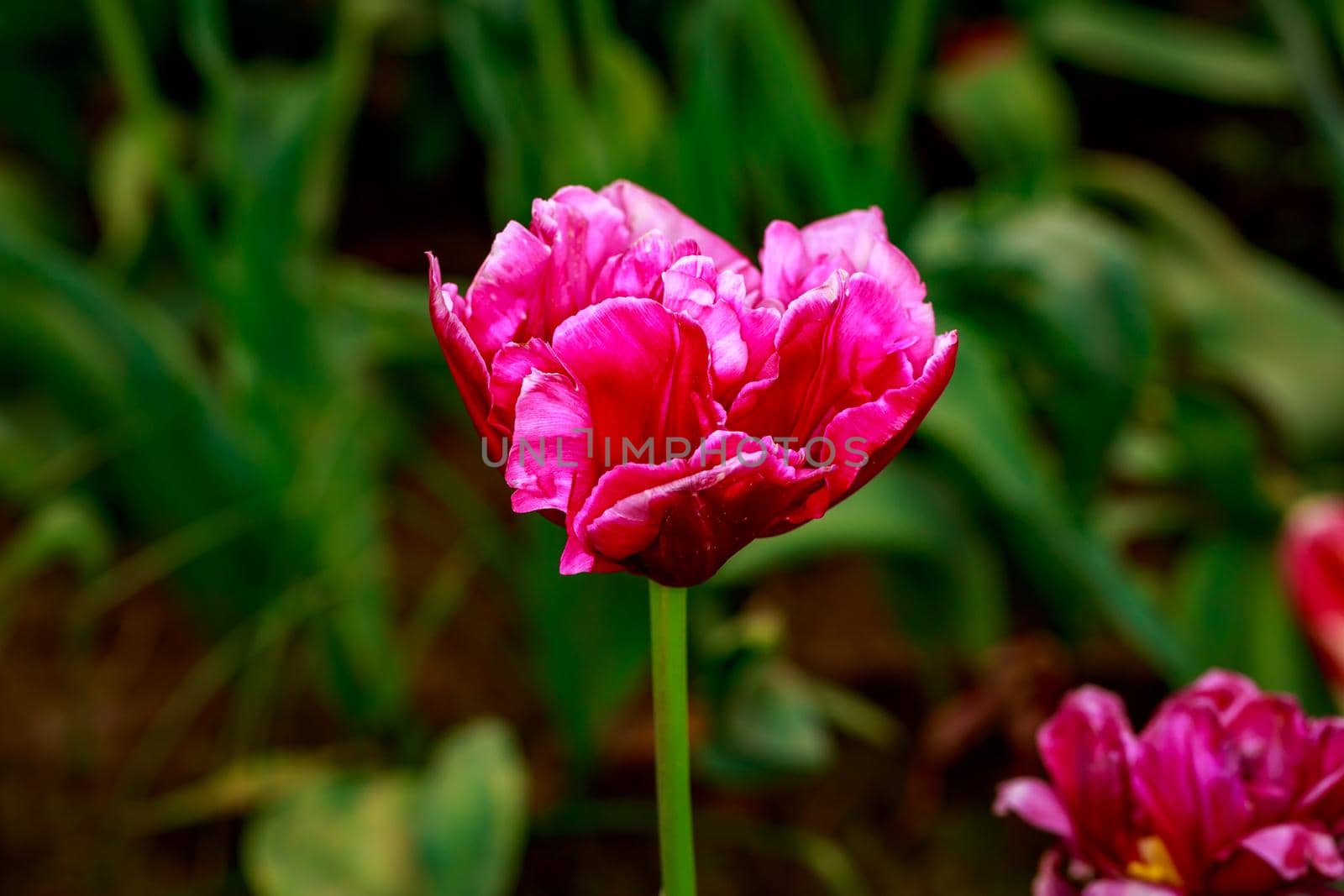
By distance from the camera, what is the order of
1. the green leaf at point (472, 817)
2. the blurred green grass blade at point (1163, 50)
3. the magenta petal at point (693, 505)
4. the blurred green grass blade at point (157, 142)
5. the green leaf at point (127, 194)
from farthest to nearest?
the blurred green grass blade at point (1163, 50)
the green leaf at point (127, 194)
the blurred green grass blade at point (157, 142)
the green leaf at point (472, 817)
the magenta petal at point (693, 505)

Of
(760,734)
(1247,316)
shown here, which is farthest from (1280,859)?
(1247,316)

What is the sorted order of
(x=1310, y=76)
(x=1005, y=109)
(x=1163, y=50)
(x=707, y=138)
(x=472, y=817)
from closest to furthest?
(x=472, y=817) < (x=707, y=138) < (x=1310, y=76) < (x=1005, y=109) < (x=1163, y=50)

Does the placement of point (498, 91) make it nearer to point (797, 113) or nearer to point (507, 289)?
point (797, 113)

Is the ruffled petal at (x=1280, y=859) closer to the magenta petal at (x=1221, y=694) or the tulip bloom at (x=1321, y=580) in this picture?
the magenta petal at (x=1221, y=694)

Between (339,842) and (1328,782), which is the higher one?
(1328,782)

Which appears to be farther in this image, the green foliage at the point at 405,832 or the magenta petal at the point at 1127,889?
the green foliage at the point at 405,832

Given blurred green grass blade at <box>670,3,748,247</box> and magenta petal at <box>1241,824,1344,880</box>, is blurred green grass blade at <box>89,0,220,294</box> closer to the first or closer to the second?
blurred green grass blade at <box>670,3,748,247</box>

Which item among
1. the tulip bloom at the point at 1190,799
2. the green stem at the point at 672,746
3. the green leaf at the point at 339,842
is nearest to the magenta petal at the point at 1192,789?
the tulip bloom at the point at 1190,799
